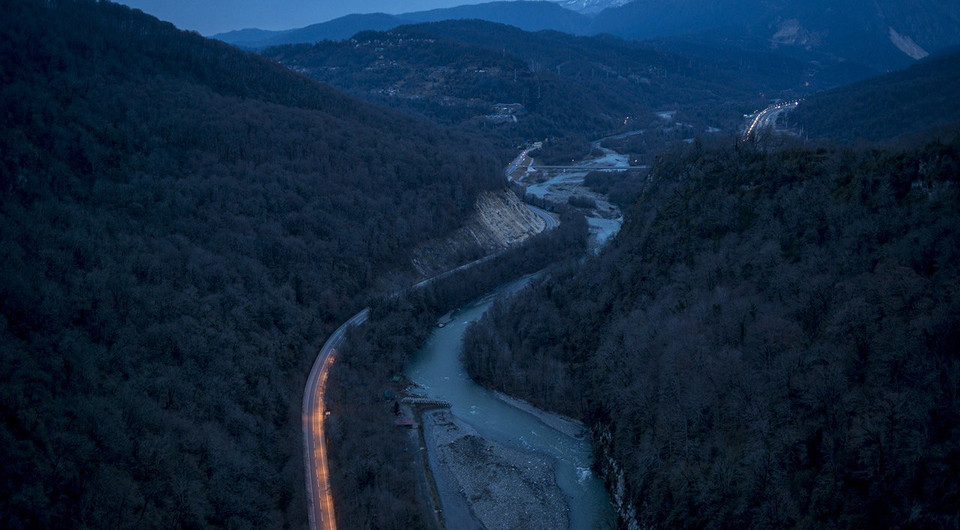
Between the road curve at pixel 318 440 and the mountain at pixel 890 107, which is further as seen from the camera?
the mountain at pixel 890 107

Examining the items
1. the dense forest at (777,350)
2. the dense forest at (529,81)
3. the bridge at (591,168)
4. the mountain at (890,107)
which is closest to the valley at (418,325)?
the dense forest at (777,350)

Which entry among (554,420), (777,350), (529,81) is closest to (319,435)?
(554,420)

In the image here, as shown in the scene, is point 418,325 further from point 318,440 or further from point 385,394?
point 318,440

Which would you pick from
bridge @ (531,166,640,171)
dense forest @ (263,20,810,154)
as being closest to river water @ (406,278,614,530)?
bridge @ (531,166,640,171)

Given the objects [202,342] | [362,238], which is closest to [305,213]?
[362,238]

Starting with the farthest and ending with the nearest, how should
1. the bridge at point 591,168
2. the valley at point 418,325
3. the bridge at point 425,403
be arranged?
the bridge at point 591,168
the bridge at point 425,403
the valley at point 418,325

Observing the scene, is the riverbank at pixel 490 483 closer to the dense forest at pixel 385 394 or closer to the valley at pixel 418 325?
the valley at pixel 418 325

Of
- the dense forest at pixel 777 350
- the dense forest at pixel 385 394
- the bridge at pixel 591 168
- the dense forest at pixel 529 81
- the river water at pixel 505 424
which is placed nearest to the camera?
the dense forest at pixel 777 350
